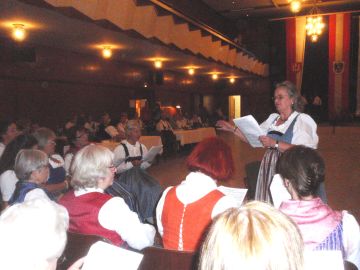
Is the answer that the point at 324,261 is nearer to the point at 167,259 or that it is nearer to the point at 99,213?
the point at 167,259

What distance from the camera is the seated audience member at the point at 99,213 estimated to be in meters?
1.99

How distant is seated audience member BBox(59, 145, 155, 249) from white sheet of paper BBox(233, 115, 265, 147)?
4.36 feet

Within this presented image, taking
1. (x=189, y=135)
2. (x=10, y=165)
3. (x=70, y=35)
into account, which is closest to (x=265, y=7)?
(x=189, y=135)

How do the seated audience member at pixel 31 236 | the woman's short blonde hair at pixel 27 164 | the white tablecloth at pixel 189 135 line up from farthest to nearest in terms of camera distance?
1. the white tablecloth at pixel 189 135
2. the woman's short blonde hair at pixel 27 164
3. the seated audience member at pixel 31 236

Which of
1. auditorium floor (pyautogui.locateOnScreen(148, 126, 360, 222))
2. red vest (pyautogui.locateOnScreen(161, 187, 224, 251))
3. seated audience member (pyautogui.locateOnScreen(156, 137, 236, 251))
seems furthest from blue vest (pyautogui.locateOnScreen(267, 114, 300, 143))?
red vest (pyautogui.locateOnScreen(161, 187, 224, 251))

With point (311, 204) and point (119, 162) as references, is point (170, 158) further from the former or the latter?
point (311, 204)

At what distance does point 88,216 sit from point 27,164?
95cm

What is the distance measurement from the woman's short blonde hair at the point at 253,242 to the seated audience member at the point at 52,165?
3.07m

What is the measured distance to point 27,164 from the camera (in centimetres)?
272

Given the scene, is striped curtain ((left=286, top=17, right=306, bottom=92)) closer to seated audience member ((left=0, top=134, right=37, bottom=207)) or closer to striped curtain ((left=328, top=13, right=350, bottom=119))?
striped curtain ((left=328, top=13, right=350, bottom=119))

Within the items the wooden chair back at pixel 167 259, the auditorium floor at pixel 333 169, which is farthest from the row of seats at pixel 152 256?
the auditorium floor at pixel 333 169

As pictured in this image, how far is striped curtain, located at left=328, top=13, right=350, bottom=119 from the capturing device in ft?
57.7

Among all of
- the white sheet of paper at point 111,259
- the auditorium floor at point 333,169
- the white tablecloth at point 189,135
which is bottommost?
the auditorium floor at point 333,169

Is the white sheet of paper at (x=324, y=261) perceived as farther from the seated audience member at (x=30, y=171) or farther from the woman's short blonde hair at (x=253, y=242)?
the seated audience member at (x=30, y=171)
